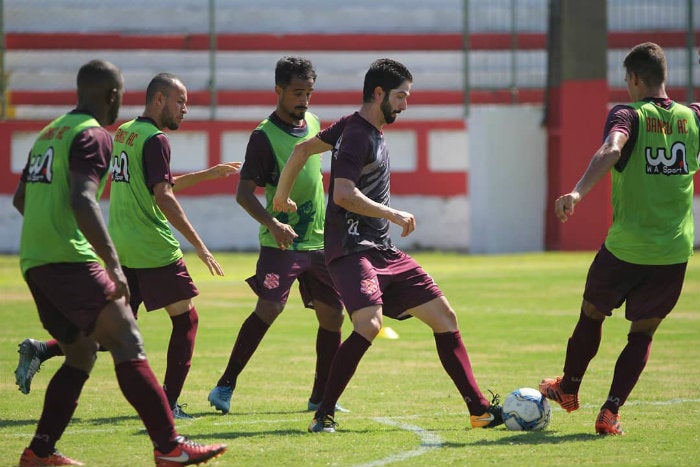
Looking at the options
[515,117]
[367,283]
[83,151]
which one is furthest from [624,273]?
[515,117]

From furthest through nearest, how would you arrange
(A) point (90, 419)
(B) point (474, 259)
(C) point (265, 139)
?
1. (B) point (474, 259)
2. (C) point (265, 139)
3. (A) point (90, 419)

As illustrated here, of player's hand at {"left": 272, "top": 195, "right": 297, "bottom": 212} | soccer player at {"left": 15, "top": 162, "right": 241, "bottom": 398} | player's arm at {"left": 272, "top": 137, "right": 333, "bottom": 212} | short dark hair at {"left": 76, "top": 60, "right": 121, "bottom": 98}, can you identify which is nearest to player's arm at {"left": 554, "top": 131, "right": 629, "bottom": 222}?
player's arm at {"left": 272, "top": 137, "right": 333, "bottom": 212}

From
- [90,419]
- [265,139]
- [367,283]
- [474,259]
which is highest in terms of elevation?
[265,139]

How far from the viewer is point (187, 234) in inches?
321

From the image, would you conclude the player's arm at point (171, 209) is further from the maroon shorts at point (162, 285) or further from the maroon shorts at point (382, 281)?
the maroon shorts at point (382, 281)

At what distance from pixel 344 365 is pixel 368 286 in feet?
1.69

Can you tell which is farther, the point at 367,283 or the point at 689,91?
the point at 689,91

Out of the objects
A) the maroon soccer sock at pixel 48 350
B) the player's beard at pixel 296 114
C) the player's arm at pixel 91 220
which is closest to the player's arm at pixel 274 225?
the player's beard at pixel 296 114

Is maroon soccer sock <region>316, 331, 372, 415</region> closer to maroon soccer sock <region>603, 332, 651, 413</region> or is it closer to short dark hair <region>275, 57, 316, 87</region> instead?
maroon soccer sock <region>603, 332, 651, 413</region>

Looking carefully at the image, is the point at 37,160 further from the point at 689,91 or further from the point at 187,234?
the point at 689,91

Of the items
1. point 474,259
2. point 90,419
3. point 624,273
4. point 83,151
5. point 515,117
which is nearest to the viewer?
point 83,151

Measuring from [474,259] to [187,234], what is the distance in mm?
17201

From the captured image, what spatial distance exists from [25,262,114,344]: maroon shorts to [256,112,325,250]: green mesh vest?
2739 millimetres

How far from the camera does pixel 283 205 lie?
834cm
